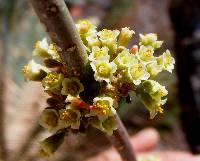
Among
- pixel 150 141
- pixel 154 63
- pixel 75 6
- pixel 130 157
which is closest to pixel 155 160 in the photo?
pixel 130 157

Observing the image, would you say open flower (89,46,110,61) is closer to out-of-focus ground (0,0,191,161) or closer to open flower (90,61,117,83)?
open flower (90,61,117,83)

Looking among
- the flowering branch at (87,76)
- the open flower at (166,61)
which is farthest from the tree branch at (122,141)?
the open flower at (166,61)

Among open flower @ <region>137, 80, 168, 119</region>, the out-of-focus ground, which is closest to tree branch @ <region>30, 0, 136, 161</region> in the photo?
open flower @ <region>137, 80, 168, 119</region>

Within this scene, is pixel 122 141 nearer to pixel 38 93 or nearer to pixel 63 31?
pixel 63 31

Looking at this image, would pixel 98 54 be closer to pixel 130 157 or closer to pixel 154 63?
pixel 154 63

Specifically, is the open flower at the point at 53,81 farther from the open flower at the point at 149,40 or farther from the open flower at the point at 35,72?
the open flower at the point at 149,40

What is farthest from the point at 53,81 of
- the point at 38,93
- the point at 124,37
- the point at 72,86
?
the point at 38,93

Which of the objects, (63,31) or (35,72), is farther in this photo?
(35,72)
